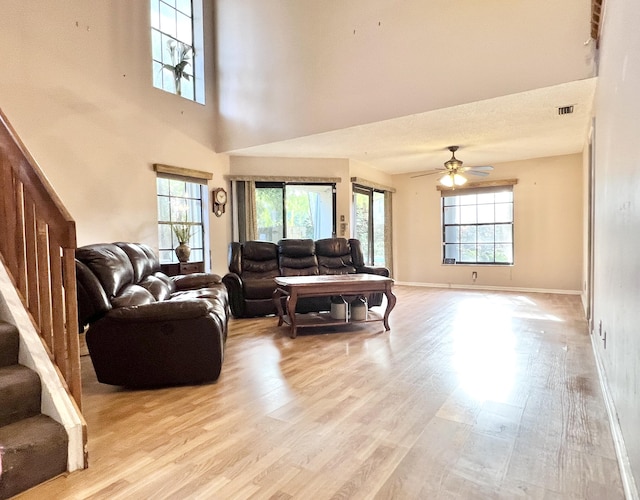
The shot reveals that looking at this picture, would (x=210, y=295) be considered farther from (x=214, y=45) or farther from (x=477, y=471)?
(x=214, y=45)

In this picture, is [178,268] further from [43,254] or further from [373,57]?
[373,57]

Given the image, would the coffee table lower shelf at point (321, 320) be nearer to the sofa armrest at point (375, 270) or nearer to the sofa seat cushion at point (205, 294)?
the sofa armrest at point (375, 270)

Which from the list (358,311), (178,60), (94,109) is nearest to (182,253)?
(94,109)

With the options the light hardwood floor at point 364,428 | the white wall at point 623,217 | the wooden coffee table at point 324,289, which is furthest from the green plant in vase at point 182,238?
the white wall at point 623,217

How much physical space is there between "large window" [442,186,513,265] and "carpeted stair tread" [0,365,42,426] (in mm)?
7451

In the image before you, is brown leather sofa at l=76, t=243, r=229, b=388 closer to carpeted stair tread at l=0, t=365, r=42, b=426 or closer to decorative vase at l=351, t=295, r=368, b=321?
carpeted stair tread at l=0, t=365, r=42, b=426

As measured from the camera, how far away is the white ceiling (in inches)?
162

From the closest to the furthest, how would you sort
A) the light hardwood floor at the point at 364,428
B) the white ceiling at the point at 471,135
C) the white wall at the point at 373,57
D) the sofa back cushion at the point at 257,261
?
the light hardwood floor at the point at 364,428, the white wall at the point at 373,57, the white ceiling at the point at 471,135, the sofa back cushion at the point at 257,261

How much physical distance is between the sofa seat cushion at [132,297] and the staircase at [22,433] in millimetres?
810

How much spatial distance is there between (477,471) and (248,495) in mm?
996

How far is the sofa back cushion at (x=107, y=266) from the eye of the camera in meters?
2.75

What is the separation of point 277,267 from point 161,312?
310cm

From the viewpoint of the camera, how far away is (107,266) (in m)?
2.86

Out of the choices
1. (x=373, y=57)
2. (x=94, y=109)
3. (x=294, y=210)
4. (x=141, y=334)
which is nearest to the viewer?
(x=141, y=334)
